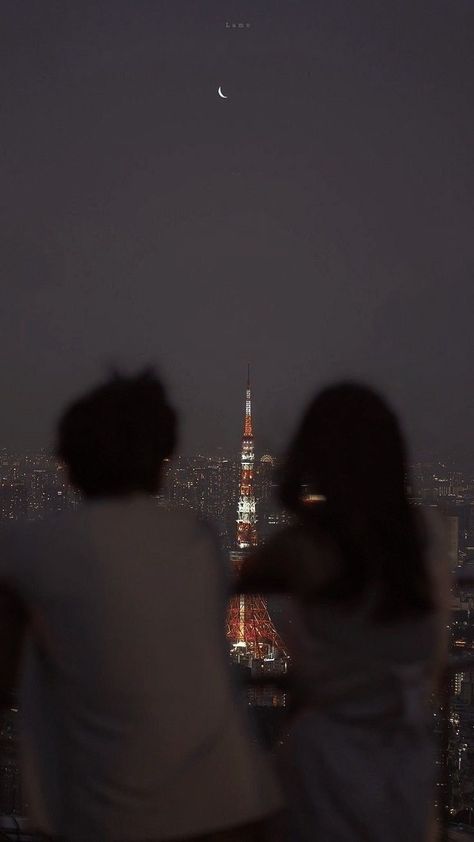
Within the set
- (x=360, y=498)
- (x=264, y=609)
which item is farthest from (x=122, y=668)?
(x=264, y=609)

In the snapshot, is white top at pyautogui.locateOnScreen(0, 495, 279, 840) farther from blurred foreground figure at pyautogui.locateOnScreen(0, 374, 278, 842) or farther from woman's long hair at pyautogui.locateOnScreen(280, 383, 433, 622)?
woman's long hair at pyautogui.locateOnScreen(280, 383, 433, 622)

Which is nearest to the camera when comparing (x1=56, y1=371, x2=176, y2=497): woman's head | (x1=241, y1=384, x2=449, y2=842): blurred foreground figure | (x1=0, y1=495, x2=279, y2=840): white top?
(x1=0, y1=495, x2=279, y2=840): white top

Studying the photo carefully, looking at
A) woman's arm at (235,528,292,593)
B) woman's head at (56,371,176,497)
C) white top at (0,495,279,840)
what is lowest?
white top at (0,495,279,840)

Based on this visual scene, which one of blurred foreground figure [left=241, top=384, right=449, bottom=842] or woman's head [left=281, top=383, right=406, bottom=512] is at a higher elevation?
woman's head [left=281, top=383, right=406, bottom=512]

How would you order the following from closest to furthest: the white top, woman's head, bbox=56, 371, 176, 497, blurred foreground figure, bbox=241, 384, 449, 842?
the white top → woman's head, bbox=56, 371, 176, 497 → blurred foreground figure, bbox=241, 384, 449, 842

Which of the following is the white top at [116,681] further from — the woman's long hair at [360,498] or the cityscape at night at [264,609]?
the woman's long hair at [360,498]

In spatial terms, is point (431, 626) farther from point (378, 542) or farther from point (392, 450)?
point (392, 450)

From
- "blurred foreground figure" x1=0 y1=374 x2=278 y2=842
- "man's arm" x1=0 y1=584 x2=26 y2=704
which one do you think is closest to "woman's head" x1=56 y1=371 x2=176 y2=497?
"blurred foreground figure" x1=0 y1=374 x2=278 y2=842
